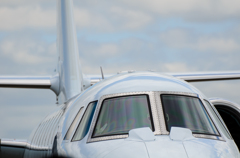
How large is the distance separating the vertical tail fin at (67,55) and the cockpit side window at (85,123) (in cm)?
932

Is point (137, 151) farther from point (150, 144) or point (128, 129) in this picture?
point (128, 129)

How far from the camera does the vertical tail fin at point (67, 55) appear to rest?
54.8 ft

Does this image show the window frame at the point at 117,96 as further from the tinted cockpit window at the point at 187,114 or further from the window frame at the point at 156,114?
the tinted cockpit window at the point at 187,114

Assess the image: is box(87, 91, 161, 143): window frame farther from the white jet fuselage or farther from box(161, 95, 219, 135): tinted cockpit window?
box(161, 95, 219, 135): tinted cockpit window

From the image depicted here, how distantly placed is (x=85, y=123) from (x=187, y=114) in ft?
5.00

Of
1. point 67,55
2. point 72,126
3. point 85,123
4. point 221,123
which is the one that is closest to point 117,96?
point 85,123

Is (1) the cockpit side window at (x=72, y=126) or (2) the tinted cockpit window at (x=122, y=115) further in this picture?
(1) the cockpit side window at (x=72, y=126)

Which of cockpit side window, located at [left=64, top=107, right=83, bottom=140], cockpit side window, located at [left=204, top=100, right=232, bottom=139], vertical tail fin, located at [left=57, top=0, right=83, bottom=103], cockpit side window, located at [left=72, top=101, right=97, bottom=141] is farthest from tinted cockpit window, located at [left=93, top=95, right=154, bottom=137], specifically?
vertical tail fin, located at [left=57, top=0, right=83, bottom=103]

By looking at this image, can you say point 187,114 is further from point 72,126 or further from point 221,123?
point 72,126

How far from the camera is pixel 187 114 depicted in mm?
6488

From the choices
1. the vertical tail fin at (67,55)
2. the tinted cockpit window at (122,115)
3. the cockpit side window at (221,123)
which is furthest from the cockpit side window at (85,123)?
the vertical tail fin at (67,55)

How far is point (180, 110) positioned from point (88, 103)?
4.78ft

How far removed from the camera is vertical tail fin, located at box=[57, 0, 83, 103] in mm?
16703

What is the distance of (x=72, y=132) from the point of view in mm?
6750
